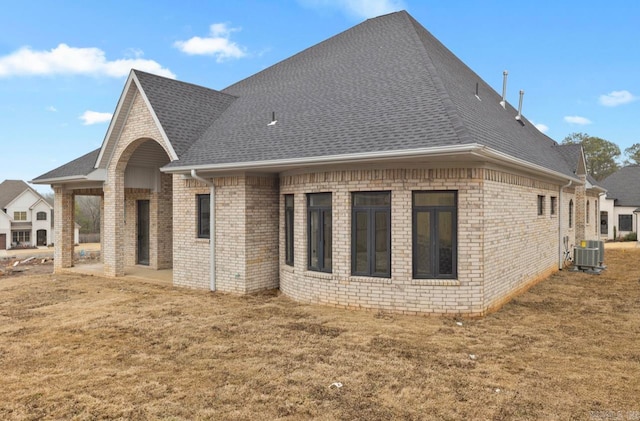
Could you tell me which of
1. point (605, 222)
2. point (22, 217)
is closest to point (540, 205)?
point (605, 222)

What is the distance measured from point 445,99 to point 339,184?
2.93m

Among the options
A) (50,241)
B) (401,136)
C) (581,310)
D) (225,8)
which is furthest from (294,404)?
(50,241)

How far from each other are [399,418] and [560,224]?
13.4 metres

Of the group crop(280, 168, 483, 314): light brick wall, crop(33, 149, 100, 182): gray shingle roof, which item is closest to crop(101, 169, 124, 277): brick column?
crop(33, 149, 100, 182): gray shingle roof

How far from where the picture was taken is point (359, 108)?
10.1m

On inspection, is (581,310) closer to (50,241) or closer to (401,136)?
(401,136)

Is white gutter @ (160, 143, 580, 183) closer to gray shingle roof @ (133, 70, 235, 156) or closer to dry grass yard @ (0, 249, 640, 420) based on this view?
gray shingle roof @ (133, 70, 235, 156)

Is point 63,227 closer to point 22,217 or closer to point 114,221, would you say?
point 114,221

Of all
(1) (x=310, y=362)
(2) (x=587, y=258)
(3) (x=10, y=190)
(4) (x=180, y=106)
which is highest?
(4) (x=180, y=106)

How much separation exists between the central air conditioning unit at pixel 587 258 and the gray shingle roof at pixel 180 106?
45.5 ft

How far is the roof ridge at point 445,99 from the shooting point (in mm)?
7496

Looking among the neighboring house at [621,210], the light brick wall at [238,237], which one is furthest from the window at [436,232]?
the neighboring house at [621,210]

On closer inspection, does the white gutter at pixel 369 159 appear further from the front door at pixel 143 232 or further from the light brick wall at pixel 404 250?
the front door at pixel 143 232

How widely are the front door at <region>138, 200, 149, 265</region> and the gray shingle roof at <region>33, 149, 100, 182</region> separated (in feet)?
7.66
